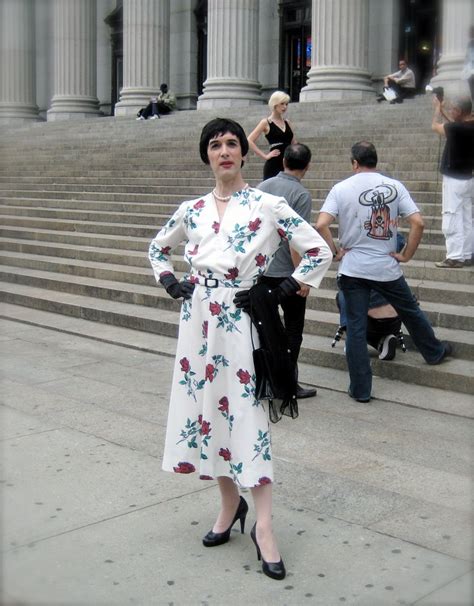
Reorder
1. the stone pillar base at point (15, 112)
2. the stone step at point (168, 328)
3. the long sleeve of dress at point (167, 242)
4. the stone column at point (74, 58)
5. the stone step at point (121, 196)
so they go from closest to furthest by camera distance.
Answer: the long sleeve of dress at point (167, 242) → the stone step at point (168, 328) → the stone step at point (121, 196) → the stone column at point (74, 58) → the stone pillar base at point (15, 112)

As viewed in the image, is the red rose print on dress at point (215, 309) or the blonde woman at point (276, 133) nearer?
the red rose print on dress at point (215, 309)

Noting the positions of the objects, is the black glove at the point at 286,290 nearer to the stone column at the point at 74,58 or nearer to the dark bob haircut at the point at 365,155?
the dark bob haircut at the point at 365,155

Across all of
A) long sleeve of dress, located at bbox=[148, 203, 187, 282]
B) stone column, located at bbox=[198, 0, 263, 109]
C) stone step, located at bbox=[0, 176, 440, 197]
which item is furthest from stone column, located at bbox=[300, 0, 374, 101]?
long sleeve of dress, located at bbox=[148, 203, 187, 282]

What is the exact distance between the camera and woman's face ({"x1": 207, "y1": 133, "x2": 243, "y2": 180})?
4.16 meters

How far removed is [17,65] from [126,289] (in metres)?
22.2

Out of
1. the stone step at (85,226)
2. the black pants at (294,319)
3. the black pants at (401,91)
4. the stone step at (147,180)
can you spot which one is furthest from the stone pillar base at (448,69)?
the black pants at (294,319)

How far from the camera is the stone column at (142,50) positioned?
1035 inches

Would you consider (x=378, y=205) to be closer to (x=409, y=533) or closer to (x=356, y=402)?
(x=356, y=402)

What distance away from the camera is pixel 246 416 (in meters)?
4.09

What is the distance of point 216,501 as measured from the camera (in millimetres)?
4855

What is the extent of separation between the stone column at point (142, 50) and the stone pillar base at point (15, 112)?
5670mm

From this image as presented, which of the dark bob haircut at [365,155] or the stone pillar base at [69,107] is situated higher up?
the stone pillar base at [69,107]

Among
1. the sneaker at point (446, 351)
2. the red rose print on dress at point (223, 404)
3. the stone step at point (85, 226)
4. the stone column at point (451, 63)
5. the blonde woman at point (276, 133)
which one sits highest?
the stone column at point (451, 63)

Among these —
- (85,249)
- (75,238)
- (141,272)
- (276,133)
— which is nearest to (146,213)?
(75,238)
